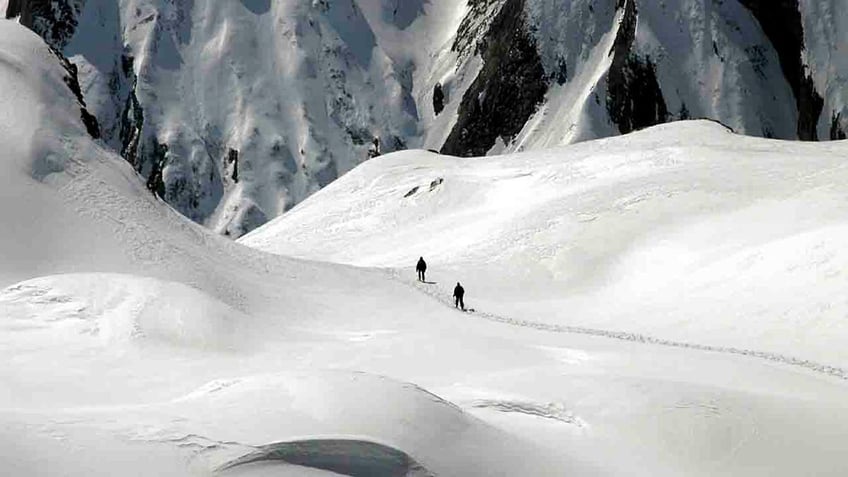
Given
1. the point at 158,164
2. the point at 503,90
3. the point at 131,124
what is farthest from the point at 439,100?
the point at 131,124

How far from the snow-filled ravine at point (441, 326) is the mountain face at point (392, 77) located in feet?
235

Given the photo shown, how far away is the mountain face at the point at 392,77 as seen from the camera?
11681 centimetres

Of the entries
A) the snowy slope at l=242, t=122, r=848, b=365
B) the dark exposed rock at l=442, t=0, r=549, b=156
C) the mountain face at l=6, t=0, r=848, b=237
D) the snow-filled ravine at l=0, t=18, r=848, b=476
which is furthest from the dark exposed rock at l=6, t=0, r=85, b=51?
the snow-filled ravine at l=0, t=18, r=848, b=476

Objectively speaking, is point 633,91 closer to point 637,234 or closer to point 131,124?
point 131,124

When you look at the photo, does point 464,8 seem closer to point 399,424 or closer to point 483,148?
point 483,148

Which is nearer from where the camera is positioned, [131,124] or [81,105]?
[81,105]

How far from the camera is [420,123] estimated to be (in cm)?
14600

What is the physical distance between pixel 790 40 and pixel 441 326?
363 ft

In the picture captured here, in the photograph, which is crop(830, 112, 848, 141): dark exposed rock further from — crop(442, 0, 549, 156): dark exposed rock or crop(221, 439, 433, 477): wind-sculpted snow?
crop(221, 439, 433, 477): wind-sculpted snow

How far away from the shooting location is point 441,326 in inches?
962

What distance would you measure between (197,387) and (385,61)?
13886 centimetres

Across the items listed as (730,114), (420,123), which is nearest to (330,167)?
(420,123)

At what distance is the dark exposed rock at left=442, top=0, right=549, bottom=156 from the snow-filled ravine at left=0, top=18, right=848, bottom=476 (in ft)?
274

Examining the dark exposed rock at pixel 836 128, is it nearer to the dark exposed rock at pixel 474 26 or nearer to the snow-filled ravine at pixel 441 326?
the dark exposed rock at pixel 474 26
